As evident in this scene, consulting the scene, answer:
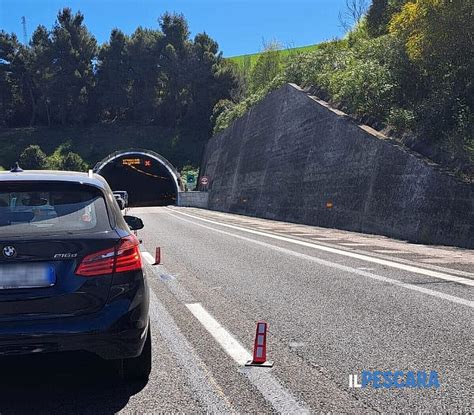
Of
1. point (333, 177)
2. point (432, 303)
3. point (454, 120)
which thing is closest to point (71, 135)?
point (333, 177)

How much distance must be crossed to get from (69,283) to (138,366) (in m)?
0.97

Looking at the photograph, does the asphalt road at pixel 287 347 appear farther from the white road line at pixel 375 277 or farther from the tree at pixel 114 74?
the tree at pixel 114 74

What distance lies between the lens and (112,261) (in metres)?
4.04

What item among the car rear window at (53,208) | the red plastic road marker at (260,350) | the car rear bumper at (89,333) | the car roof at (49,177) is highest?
the car roof at (49,177)

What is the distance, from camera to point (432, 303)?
6.99 m

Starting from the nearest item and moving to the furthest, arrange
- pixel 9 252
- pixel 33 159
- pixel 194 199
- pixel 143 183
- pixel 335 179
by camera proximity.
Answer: pixel 9 252 < pixel 335 179 < pixel 194 199 < pixel 33 159 < pixel 143 183

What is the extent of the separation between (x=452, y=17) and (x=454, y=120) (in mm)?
3155

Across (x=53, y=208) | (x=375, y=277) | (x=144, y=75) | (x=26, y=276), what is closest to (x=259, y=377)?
(x=26, y=276)

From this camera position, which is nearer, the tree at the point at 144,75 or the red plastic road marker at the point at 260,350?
the red plastic road marker at the point at 260,350

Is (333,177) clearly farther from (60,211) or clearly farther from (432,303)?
(60,211)

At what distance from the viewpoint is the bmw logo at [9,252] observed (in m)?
3.82

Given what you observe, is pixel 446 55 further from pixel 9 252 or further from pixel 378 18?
pixel 378 18

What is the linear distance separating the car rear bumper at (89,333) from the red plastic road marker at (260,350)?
1091mm

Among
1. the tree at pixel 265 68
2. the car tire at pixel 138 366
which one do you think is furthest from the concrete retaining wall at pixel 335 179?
the tree at pixel 265 68
